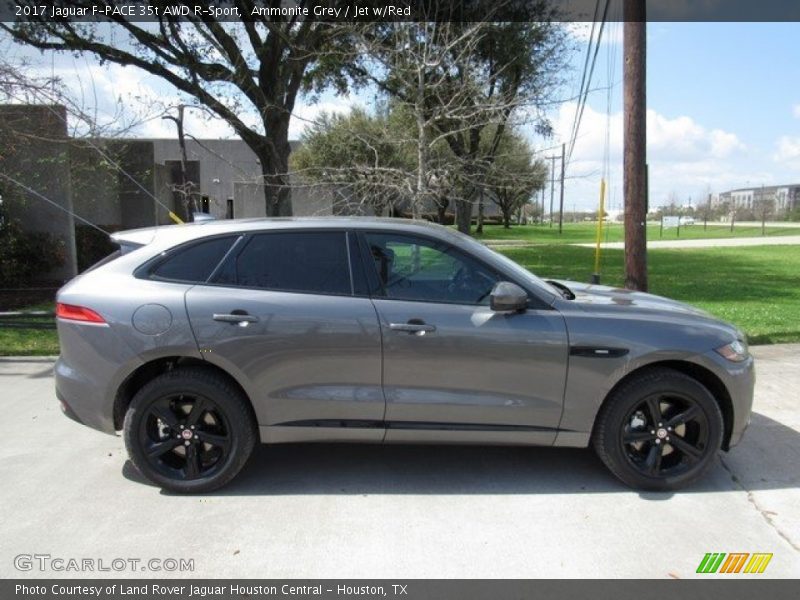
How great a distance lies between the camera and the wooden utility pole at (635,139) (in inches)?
295

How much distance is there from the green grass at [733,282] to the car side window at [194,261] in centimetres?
709

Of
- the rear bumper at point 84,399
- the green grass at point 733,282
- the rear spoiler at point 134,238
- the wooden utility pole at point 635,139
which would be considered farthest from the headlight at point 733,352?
the green grass at point 733,282

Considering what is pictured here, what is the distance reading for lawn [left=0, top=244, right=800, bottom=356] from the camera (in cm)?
827

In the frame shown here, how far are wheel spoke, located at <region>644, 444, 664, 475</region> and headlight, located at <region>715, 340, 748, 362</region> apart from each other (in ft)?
2.24

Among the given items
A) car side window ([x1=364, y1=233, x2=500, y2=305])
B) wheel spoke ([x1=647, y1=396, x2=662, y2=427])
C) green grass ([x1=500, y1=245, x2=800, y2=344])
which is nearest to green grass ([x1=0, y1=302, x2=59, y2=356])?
car side window ([x1=364, y1=233, x2=500, y2=305])

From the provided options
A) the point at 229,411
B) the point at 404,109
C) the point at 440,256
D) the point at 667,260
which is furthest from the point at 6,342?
the point at 667,260

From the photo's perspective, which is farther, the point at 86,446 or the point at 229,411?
the point at 86,446

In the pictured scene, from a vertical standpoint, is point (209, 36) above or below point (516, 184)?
above

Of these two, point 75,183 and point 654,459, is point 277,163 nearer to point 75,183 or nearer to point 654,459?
point 75,183

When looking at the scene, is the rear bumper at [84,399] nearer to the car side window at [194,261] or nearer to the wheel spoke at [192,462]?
the wheel spoke at [192,462]

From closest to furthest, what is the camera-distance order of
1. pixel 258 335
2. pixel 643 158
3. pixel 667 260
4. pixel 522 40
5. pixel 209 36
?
1. pixel 258 335
2. pixel 643 158
3. pixel 209 36
4. pixel 522 40
5. pixel 667 260

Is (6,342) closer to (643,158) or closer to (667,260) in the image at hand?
(643,158)

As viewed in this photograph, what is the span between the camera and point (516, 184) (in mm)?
14703

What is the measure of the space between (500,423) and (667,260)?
2003 centimetres
